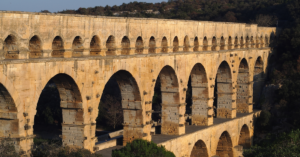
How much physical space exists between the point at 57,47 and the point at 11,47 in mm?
2540

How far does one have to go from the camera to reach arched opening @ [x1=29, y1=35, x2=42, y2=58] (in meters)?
17.9

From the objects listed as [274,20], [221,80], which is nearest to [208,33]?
Result: [221,80]

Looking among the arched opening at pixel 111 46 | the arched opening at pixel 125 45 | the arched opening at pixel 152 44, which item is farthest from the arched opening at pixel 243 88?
the arched opening at pixel 111 46

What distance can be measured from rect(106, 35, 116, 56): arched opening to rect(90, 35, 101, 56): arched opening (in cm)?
97

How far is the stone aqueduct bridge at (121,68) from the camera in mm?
16984

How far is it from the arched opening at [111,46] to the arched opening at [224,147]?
14.5m

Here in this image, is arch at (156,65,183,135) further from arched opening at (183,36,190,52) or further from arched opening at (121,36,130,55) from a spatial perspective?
arched opening at (121,36,130,55)

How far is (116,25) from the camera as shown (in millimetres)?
22203

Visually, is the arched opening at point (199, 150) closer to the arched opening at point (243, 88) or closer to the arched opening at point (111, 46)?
the arched opening at point (243, 88)

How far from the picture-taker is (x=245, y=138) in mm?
37000

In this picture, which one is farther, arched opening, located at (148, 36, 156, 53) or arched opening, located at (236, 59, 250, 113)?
arched opening, located at (236, 59, 250, 113)

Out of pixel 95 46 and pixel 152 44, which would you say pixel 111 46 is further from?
pixel 152 44

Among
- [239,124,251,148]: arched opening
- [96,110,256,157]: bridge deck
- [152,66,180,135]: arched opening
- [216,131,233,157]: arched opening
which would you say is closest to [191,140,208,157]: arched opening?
[96,110,256,157]: bridge deck

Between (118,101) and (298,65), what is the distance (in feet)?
58.6
